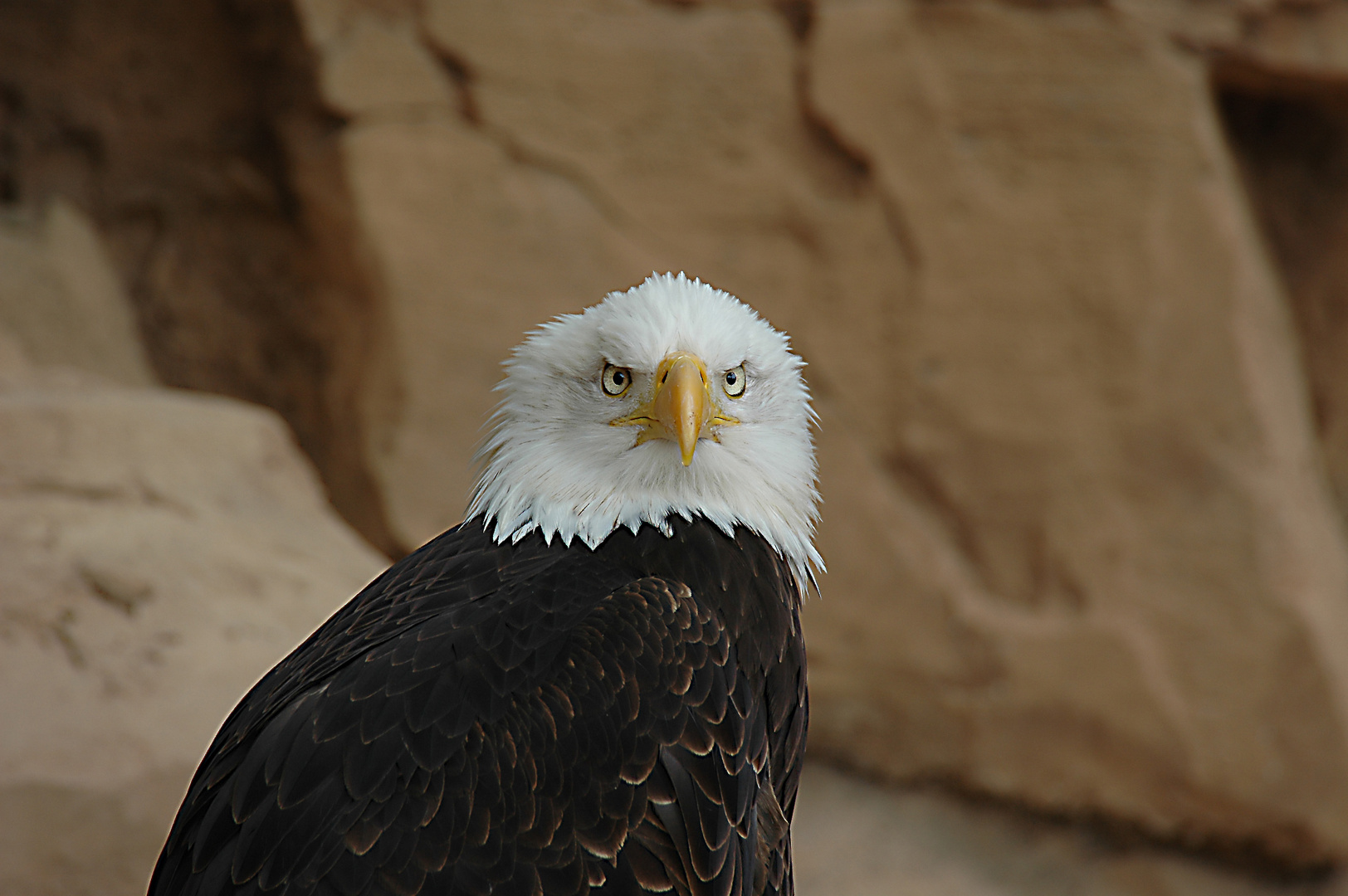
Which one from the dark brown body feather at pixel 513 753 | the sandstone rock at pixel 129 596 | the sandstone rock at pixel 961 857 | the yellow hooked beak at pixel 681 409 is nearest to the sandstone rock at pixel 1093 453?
the sandstone rock at pixel 961 857

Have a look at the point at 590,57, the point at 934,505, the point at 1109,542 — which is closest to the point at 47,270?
the point at 590,57

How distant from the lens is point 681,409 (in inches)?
68.2

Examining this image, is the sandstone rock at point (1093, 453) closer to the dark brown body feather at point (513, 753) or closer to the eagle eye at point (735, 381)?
the eagle eye at point (735, 381)

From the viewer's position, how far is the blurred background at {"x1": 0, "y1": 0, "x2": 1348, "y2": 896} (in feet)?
14.4

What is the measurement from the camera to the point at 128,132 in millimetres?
5086

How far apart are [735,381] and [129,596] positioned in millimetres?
1609

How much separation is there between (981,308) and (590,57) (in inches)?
68.5

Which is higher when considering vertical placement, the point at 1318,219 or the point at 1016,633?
the point at 1318,219

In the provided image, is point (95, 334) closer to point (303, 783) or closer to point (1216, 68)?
point (303, 783)

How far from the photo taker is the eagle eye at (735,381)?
1.91 metres

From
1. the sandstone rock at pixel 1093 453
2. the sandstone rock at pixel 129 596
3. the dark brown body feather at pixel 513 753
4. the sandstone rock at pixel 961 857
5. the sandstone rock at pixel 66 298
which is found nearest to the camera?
the dark brown body feather at pixel 513 753

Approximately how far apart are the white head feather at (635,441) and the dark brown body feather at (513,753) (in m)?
0.10

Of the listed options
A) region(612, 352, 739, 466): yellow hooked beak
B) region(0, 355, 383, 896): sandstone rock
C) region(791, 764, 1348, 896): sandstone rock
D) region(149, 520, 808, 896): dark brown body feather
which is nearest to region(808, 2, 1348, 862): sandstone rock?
region(791, 764, 1348, 896): sandstone rock

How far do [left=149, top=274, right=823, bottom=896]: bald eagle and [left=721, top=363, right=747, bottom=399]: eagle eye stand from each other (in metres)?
0.01
